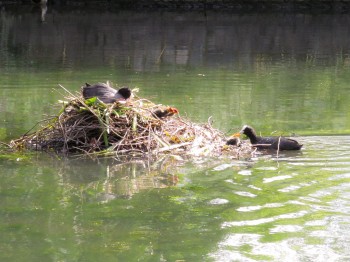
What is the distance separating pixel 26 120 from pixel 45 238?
21.4 feet

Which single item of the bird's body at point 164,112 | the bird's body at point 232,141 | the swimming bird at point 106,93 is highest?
the swimming bird at point 106,93

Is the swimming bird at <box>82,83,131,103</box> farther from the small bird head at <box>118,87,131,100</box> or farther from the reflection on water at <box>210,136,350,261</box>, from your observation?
the reflection on water at <box>210,136,350,261</box>

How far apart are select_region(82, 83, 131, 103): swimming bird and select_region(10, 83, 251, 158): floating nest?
0.48 feet

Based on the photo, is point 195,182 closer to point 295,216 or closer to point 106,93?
point 295,216

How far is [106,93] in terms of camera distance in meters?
11.9

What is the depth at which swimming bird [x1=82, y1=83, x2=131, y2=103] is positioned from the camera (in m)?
11.8

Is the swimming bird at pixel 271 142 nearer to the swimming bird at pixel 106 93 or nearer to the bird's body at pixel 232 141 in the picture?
the bird's body at pixel 232 141

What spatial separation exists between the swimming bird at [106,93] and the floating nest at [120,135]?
15 cm

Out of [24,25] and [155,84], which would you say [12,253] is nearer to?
[155,84]

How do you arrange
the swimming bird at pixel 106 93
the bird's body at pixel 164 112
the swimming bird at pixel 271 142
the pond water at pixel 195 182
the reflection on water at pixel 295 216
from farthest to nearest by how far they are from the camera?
the bird's body at pixel 164 112
the swimming bird at pixel 106 93
the swimming bird at pixel 271 142
the pond water at pixel 195 182
the reflection on water at pixel 295 216

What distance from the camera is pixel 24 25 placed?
112 feet

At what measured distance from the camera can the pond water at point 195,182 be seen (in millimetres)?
7453

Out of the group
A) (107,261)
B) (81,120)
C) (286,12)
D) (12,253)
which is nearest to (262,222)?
(107,261)

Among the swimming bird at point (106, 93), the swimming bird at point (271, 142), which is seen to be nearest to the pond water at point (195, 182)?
the swimming bird at point (271, 142)
